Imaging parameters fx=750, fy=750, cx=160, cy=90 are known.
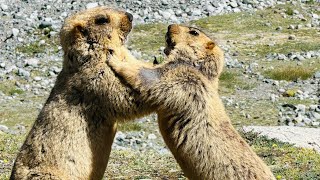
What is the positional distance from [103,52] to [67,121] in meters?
0.97

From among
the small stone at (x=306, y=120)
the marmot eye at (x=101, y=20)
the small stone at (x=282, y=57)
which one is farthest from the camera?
the small stone at (x=282, y=57)

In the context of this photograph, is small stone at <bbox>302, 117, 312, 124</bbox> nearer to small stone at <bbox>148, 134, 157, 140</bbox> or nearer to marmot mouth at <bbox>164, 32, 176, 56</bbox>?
small stone at <bbox>148, 134, 157, 140</bbox>

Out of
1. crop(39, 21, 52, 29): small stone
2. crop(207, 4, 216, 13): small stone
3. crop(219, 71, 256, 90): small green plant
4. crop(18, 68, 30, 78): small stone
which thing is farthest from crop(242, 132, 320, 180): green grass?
crop(207, 4, 216, 13): small stone

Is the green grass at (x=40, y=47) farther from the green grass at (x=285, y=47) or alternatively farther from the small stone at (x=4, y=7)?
the green grass at (x=285, y=47)

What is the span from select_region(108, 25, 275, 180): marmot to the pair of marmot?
0.5 inches

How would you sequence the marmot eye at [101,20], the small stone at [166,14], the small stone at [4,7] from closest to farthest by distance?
the marmot eye at [101,20]
the small stone at [166,14]
the small stone at [4,7]

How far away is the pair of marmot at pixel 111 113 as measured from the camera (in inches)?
359

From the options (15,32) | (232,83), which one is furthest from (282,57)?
(15,32)

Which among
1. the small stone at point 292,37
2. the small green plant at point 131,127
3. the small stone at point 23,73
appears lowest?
the small stone at point 292,37

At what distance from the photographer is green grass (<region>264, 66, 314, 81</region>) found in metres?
23.5

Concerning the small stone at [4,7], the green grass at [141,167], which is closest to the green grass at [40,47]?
the small stone at [4,7]

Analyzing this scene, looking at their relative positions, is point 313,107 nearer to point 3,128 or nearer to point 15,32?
point 3,128

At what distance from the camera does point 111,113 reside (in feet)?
30.2

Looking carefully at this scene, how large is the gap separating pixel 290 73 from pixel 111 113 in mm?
15247
